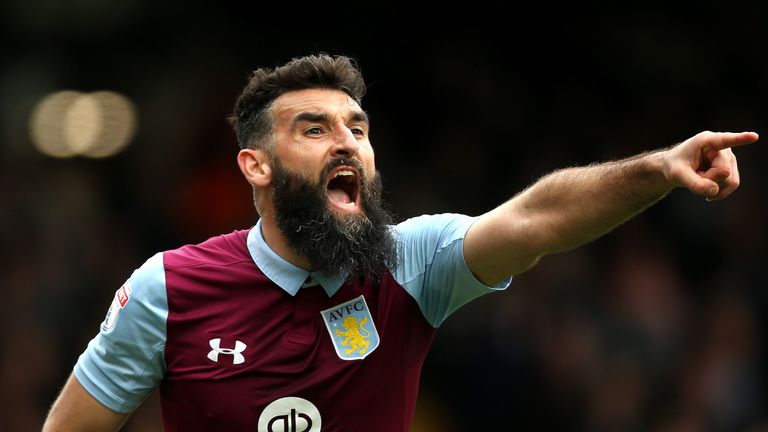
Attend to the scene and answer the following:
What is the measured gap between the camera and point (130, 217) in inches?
404

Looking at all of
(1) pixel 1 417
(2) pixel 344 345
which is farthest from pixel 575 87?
(2) pixel 344 345

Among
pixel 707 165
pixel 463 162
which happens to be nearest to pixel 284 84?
pixel 707 165

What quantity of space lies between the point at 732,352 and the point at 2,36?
21.3 ft

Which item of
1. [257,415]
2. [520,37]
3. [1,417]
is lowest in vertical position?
[1,417]

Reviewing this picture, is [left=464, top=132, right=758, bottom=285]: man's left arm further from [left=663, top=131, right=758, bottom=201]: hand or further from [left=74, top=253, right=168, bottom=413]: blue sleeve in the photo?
[left=74, top=253, right=168, bottom=413]: blue sleeve

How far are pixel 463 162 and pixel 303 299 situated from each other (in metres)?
6.33

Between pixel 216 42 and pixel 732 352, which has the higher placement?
pixel 216 42

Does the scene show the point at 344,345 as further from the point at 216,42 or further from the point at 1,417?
the point at 216,42

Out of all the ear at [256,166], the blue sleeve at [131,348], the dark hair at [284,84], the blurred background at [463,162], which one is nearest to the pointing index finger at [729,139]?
the dark hair at [284,84]

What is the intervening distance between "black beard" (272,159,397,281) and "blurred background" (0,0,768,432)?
4711mm

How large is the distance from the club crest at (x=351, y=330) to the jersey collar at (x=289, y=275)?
9 centimetres

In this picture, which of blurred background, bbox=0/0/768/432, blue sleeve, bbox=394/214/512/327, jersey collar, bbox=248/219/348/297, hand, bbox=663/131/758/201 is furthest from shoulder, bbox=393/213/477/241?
blurred background, bbox=0/0/768/432

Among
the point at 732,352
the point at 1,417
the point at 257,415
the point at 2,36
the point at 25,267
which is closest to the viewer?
the point at 257,415

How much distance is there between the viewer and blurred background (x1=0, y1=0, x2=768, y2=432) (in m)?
8.88
